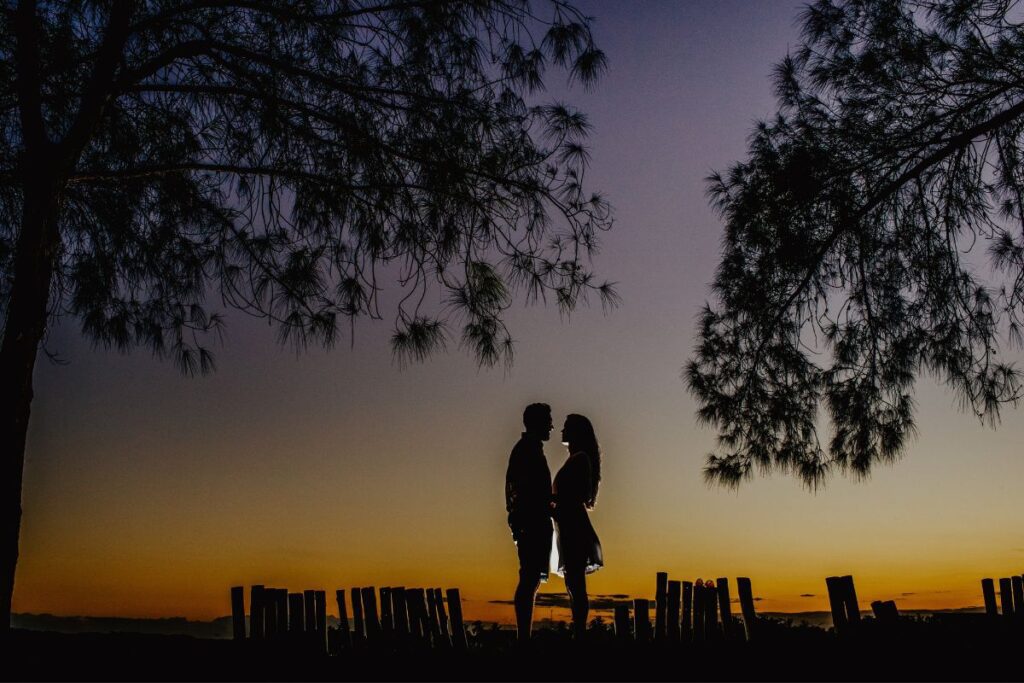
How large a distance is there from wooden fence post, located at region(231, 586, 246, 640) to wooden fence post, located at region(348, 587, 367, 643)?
2.20 feet

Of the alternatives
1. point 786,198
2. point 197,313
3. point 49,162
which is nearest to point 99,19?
point 49,162

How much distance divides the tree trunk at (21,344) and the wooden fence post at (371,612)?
6.51 feet

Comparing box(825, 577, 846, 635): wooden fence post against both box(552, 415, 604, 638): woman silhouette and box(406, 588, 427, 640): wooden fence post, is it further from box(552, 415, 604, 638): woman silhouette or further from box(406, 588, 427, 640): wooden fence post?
box(406, 588, 427, 640): wooden fence post

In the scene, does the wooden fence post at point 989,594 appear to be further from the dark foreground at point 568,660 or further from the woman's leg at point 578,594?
the woman's leg at point 578,594

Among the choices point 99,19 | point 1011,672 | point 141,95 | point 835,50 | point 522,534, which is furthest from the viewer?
point 835,50

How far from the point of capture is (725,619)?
5.62 meters

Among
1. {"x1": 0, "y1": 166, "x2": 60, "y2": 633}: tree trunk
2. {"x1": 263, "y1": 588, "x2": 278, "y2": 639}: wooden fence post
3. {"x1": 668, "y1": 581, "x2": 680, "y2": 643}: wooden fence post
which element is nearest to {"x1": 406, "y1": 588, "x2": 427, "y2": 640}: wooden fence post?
{"x1": 263, "y1": 588, "x2": 278, "y2": 639}: wooden fence post

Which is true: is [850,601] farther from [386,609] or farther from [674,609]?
[386,609]

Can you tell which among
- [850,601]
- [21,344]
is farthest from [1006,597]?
[21,344]

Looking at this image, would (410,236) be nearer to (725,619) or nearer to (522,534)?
(522,534)

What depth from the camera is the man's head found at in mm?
5066

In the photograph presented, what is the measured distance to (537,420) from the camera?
5.07 metres

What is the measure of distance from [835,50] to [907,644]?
4.60 meters

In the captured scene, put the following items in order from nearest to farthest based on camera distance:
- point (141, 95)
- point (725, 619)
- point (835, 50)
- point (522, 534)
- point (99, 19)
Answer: point (522, 534)
point (725, 619)
point (99, 19)
point (141, 95)
point (835, 50)
